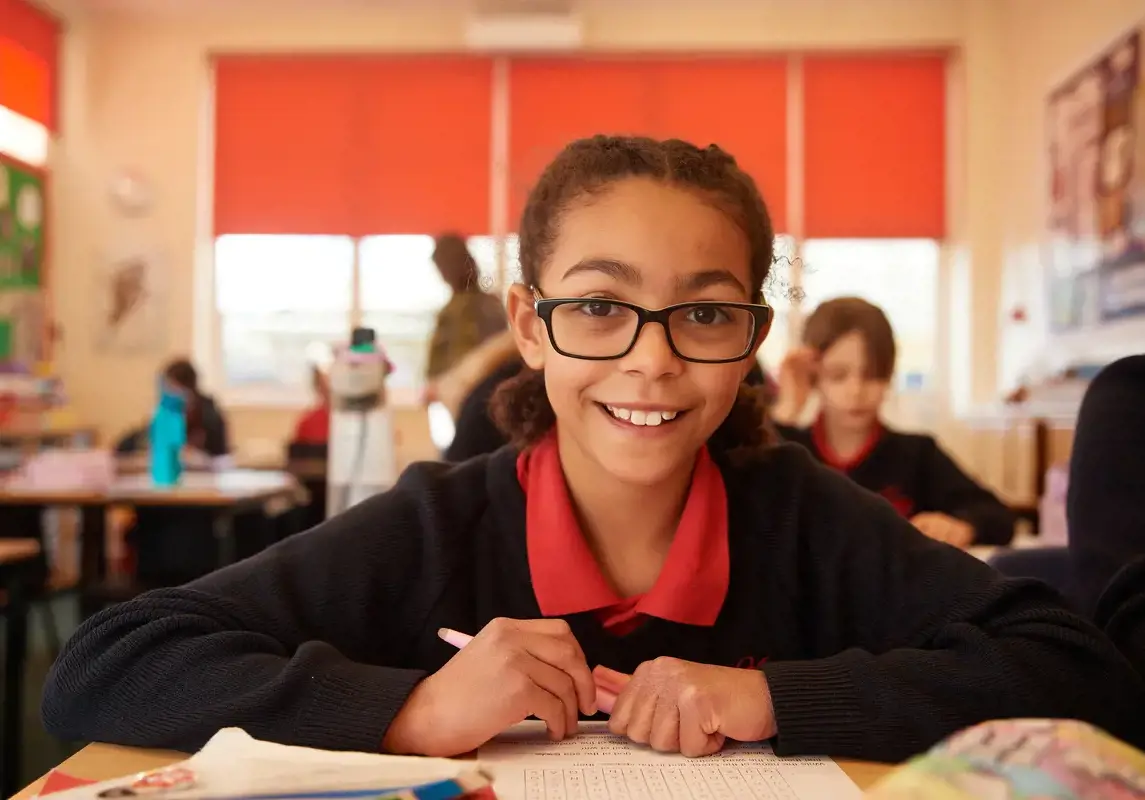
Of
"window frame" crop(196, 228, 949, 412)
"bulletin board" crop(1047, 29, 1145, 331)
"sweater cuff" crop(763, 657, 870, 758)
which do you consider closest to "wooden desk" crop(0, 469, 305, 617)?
"sweater cuff" crop(763, 657, 870, 758)

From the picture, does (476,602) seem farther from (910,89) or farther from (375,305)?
(910,89)

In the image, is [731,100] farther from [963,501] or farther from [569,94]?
[963,501]

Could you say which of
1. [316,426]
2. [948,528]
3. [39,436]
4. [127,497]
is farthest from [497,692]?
[39,436]

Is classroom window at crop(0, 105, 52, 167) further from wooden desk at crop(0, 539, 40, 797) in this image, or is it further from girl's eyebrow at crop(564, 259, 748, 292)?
girl's eyebrow at crop(564, 259, 748, 292)

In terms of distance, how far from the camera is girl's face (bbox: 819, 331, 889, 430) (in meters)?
2.19

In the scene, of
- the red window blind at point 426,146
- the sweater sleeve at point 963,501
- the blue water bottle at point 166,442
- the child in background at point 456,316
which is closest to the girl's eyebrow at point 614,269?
the child in background at point 456,316

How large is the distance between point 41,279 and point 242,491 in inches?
153

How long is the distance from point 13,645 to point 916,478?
223cm

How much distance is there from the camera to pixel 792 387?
2.61 m

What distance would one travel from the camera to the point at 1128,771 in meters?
0.52

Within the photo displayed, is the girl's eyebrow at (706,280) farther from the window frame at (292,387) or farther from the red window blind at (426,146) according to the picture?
the red window blind at (426,146)

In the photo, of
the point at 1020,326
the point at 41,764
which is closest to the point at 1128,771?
the point at 41,764

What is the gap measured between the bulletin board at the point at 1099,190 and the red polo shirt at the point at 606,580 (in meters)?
3.42

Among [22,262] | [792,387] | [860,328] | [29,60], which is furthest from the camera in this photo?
[22,262]
